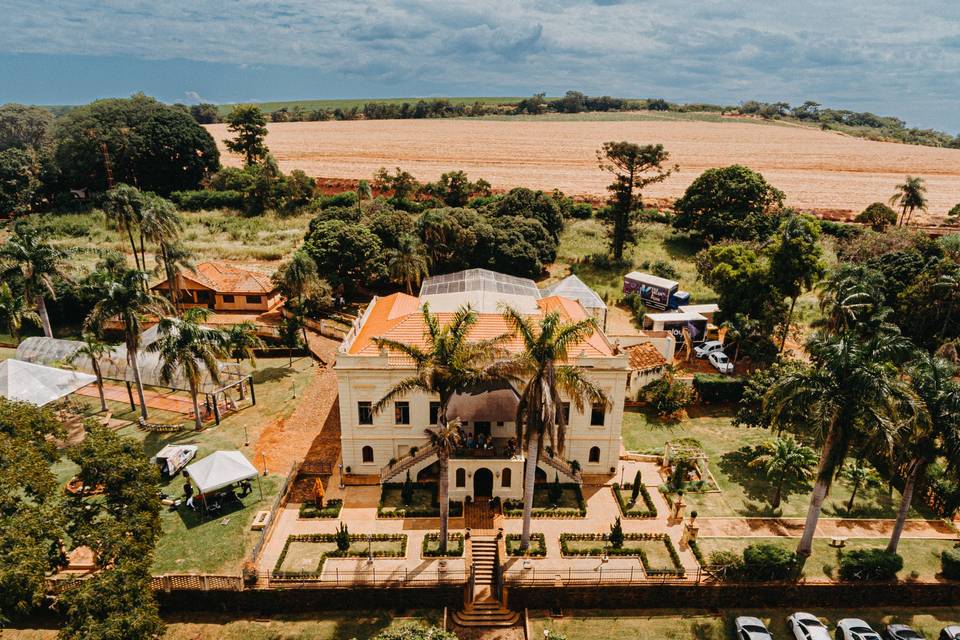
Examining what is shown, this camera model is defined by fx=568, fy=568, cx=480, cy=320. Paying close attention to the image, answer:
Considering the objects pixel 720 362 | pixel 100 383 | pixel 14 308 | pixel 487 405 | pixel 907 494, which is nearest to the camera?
pixel 907 494

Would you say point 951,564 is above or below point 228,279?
below

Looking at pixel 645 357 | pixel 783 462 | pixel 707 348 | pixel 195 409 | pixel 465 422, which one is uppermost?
pixel 465 422

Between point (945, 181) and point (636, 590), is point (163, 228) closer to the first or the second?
point (636, 590)

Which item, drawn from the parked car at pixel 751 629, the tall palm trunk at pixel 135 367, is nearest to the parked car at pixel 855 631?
the parked car at pixel 751 629

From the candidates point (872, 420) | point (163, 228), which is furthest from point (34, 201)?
point (872, 420)

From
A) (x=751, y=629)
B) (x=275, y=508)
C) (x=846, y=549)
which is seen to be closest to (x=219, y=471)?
(x=275, y=508)

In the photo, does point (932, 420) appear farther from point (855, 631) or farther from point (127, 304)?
point (127, 304)
